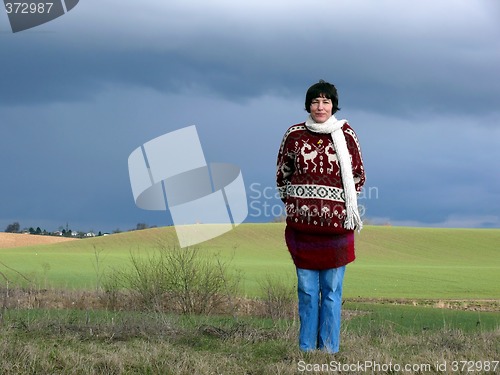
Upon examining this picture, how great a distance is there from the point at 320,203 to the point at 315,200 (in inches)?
2.4

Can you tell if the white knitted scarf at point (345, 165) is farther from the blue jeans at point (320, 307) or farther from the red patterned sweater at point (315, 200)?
the blue jeans at point (320, 307)

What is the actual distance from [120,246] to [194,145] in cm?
4214

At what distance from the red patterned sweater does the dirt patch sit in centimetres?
5499

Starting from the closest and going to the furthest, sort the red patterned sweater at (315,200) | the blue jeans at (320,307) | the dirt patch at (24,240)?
the red patterned sweater at (315,200) < the blue jeans at (320,307) < the dirt patch at (24,240)

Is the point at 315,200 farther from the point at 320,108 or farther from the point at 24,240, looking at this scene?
the point at 24,240

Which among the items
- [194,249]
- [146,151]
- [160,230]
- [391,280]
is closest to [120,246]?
[160,230]

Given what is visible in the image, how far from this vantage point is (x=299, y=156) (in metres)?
7.64

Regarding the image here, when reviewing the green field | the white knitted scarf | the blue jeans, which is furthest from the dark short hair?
the green field

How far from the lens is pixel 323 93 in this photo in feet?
25.5

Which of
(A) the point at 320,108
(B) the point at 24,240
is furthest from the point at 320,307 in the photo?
(B) the point at 24,240

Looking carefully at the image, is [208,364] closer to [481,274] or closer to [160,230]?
[481,274]

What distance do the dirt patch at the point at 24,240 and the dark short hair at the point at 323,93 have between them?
5501 cm

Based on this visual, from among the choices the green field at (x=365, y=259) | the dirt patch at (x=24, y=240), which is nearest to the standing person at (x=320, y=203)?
the green field at (x=365, y=259)

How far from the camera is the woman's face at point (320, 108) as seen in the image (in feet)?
25.4
